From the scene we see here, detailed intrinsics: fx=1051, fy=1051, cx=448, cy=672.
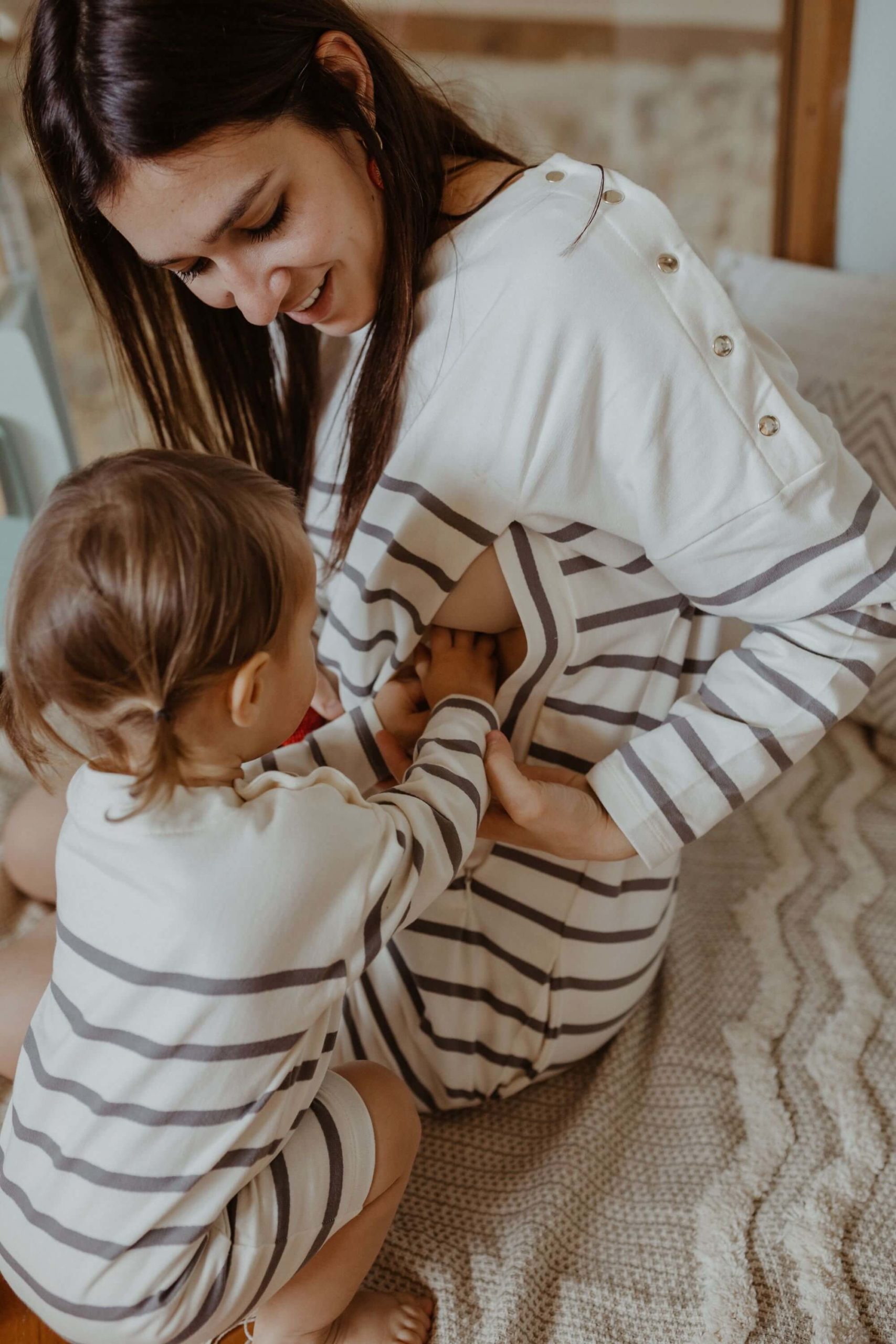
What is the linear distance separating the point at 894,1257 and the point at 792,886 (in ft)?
1.33

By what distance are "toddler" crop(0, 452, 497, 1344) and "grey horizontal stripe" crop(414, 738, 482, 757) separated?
2.6 inches

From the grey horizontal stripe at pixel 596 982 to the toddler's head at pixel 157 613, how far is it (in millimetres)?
335

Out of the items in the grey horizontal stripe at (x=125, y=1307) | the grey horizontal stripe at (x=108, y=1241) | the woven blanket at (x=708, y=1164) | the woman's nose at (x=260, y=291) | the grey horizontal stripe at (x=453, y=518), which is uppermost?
the woman's nose at (x=260, y=291)

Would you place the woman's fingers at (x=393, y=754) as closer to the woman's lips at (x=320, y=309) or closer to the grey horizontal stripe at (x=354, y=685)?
the grey horizontal stripe at (x=354, y=685)

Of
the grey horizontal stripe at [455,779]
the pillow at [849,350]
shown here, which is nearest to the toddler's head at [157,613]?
the grey horizontal stripe at [455,779]

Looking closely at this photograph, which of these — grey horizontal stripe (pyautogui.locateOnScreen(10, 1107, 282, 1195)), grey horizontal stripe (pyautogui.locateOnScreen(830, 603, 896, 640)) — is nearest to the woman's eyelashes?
grey horizontal stripe (pyautogui.locateOnScreen(830, 603, 896, 640))

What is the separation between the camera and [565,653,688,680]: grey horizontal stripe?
2.54ft

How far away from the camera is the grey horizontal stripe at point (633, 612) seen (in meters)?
0.75

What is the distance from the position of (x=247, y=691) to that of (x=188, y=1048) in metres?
0.20

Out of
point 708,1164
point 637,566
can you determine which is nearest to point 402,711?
point 637,566

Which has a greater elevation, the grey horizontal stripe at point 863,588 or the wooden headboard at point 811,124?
the wooden headboard at point 811,124

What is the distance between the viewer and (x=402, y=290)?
72cm

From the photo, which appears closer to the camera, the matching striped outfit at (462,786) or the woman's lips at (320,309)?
the matching striped outfit at (462,786)

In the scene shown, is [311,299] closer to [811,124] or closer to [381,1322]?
[381,1322]
